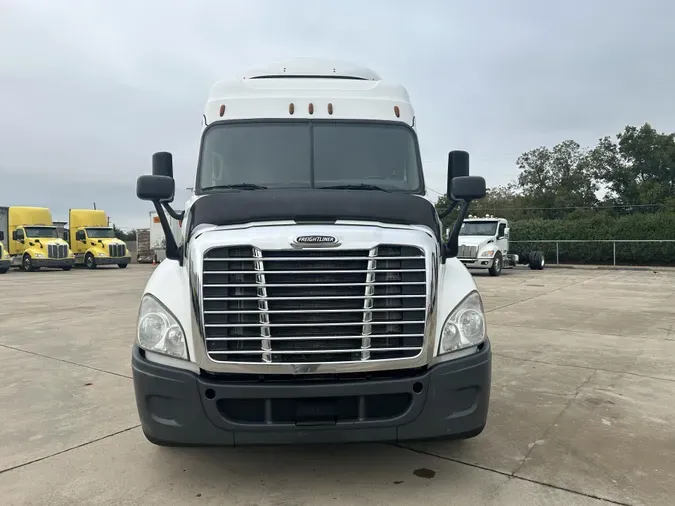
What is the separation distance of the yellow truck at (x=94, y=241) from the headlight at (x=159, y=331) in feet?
91.2

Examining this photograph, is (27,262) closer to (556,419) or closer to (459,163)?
(459,163)

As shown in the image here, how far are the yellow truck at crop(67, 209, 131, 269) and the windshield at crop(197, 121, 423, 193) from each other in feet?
88.0

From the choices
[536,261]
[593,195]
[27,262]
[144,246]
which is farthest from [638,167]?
[27,262]

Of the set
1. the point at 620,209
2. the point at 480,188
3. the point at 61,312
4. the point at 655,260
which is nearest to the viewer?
the point at 480,188

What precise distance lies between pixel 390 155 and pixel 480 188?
0.93 metres

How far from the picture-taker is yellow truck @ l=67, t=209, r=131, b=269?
28.6 metres

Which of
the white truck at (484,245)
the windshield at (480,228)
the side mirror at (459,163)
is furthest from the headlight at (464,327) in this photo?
the windshield at (480,228)

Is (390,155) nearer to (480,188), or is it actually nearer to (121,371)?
(480,188)

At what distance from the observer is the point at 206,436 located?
2.87 m

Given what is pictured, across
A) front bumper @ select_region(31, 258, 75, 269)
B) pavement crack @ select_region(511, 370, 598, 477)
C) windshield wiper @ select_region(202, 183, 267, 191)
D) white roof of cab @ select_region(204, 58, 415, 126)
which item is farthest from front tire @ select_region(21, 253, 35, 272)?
pavement crack @ select_region(511, 370, 598, 477)

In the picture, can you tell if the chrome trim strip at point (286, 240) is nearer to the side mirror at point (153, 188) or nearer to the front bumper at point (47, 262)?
the side mirror at point (153, 188)

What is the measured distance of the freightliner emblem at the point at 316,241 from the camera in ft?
9.62

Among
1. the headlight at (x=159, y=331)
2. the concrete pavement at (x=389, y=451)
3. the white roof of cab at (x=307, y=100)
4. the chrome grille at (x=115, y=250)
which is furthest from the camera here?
the chrome grille at (x=115, y=250)

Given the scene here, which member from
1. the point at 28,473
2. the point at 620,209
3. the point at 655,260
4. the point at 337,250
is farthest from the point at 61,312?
the point at 620,209
